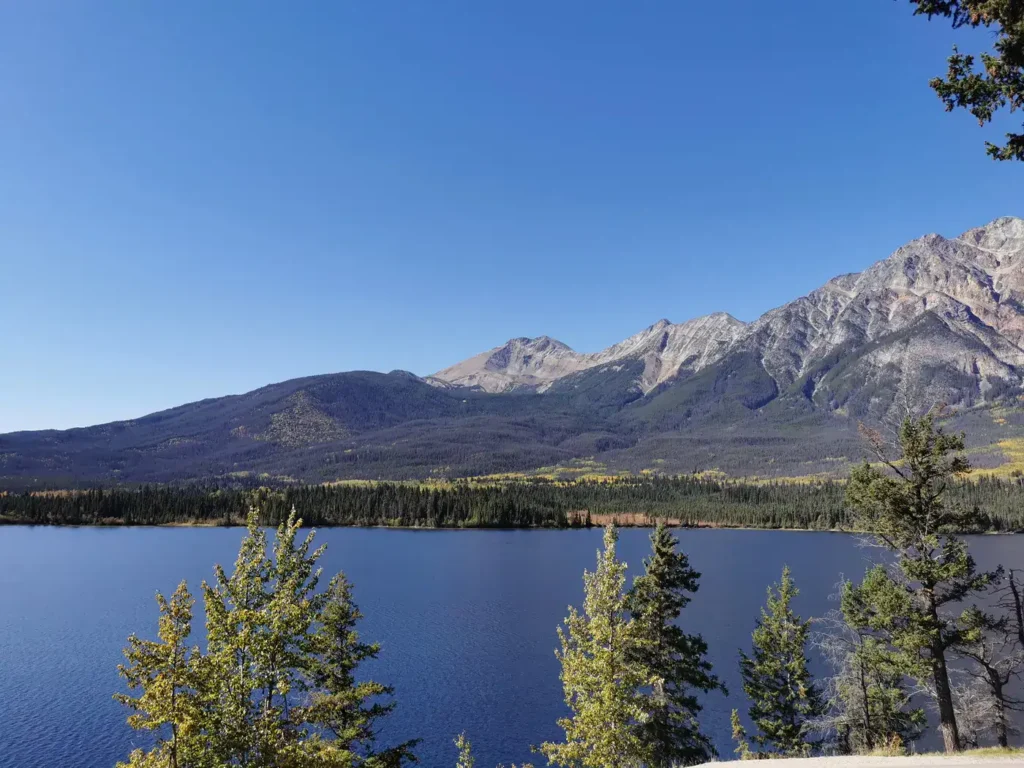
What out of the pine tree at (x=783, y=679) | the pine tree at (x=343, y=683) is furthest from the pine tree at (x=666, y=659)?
the pine tree at (x=343, y=683)

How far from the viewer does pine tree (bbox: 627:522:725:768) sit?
2925 centimetres

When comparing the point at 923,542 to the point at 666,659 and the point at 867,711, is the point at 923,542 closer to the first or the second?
the point at 666,659

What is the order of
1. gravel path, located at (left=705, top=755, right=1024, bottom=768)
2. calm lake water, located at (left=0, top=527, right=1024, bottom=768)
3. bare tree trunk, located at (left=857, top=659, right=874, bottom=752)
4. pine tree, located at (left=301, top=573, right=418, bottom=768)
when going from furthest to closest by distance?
calm lake water, located at (left=0, top=527, right=1024, bottom=768)
bare tree trunk, located at (left=857, top=659, right=874, bottom=752)
pine tree, located at (left=301, top=573, right=418, bottom=768)
gravel path, located at (left=705, top=755, right=1024, bottom=768)

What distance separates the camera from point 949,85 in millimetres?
13594

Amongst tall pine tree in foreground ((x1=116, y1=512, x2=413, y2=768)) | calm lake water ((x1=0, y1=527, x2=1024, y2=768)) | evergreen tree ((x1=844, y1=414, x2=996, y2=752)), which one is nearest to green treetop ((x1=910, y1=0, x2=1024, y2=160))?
evergreen tree ((x1=844, y1=414, x2=996, y2=752))

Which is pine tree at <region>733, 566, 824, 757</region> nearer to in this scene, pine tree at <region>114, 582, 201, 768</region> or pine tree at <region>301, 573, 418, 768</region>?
pine tree at <region>301, 573, 418, 768</region>

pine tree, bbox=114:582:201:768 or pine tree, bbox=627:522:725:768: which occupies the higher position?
pine tree, bbox=114:582:201:768

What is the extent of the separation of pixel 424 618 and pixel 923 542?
3084 inches

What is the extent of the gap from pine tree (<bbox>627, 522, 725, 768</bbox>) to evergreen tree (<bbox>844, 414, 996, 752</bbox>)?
8.21 meters

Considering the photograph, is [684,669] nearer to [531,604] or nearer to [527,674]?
[527,674]

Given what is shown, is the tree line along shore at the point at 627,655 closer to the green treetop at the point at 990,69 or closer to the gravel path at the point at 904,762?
the gravel path at the point at 904,762

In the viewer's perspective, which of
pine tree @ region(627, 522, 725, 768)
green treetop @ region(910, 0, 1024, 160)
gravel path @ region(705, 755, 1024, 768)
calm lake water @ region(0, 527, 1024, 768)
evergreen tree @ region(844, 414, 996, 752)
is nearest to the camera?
green treetop @ region(910, 0, 1024, 160)

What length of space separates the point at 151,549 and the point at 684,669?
558ft

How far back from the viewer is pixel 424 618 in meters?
91.5
